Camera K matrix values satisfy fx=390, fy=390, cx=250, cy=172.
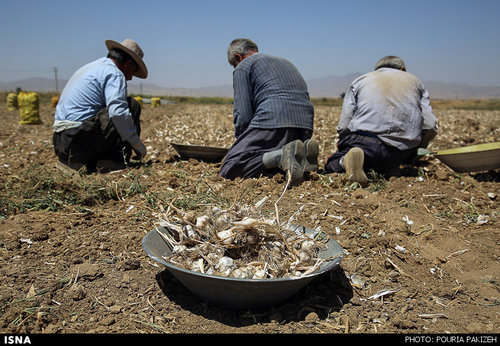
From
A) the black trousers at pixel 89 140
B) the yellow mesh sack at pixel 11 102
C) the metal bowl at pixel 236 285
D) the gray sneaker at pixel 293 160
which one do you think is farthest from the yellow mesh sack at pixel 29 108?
the metal bowl at pixel 236 285

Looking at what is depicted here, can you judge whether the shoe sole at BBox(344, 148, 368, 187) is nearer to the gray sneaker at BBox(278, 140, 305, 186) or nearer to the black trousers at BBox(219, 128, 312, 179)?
the gray sneaker at BBox(278, 140, 305, 186)

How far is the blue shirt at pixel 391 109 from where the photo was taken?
4.05 m

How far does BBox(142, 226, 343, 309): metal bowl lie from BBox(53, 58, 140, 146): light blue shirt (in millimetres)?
2524

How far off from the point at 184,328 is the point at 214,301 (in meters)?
0.19

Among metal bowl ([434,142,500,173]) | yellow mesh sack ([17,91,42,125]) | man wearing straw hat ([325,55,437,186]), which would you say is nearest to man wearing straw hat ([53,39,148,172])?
man wearing straw hat ([325,55,437,186])

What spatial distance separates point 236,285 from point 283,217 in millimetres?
1292

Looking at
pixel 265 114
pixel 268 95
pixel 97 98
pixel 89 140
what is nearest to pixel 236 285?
pixel 265 114

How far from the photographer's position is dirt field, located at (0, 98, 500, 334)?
1.97 metres

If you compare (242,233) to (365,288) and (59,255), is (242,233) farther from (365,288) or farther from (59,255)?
(59,255)

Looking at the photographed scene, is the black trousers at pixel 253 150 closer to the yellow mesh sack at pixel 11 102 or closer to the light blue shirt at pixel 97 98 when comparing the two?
the light blue shirt at pixel 97 98

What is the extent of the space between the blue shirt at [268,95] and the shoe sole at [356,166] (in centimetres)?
60

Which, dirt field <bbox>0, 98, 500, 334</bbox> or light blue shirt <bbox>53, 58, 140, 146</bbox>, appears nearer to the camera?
dirt field <bbox>0, 98, 500, 334</bbox>

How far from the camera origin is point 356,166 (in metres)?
3.85

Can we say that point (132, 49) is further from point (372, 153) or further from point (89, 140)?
point (372, 153)
